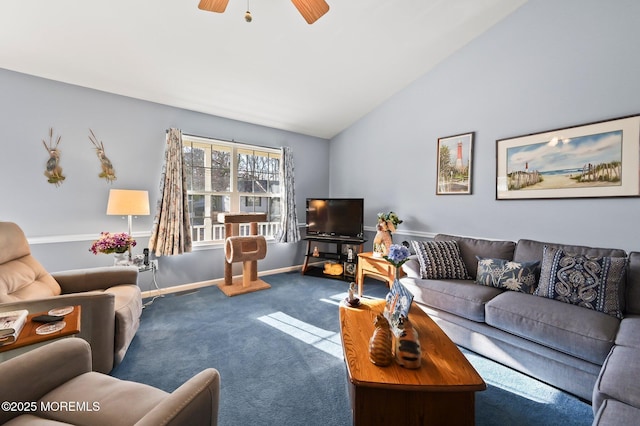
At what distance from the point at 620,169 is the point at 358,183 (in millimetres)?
3005

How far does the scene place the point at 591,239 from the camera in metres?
2.32

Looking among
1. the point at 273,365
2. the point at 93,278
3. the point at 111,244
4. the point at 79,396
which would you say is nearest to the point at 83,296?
the point at 93,278

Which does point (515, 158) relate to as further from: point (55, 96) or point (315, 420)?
point (55, 96)

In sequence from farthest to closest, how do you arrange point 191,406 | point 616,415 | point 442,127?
point 442,127
point 616,415
point 191,406

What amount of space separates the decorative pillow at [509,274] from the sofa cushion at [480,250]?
0.15 m

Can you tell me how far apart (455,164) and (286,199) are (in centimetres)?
259

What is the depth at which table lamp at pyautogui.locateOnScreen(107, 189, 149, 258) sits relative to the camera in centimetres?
263

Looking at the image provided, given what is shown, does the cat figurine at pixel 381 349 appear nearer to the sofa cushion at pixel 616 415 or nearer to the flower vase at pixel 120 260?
the sofa cushion at pixel 616 415

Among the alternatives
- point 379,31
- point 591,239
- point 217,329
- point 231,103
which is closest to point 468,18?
point 379,31

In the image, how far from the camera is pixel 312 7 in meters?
1.81

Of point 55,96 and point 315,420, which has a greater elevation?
point 55,96

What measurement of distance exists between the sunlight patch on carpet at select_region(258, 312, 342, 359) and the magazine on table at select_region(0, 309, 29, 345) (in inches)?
68.0

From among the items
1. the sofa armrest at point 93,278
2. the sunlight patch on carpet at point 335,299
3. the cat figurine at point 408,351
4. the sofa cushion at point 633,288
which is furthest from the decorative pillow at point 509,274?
the sofa armrest at point 93,278

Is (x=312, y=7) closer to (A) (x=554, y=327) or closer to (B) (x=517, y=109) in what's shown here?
(B) (x=517, y=109)
